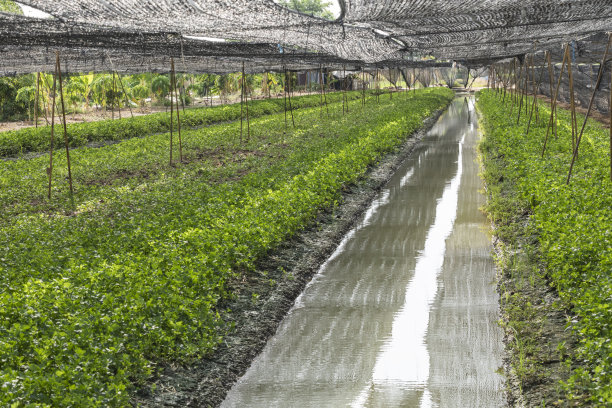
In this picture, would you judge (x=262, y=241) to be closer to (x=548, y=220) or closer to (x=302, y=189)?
(x=302, y=189)

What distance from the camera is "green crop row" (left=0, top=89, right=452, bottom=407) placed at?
14.4ft

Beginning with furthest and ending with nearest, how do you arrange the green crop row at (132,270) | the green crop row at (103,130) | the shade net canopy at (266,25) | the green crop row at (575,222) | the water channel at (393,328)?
the green crop row at (103,130) < the shade net canopy at (266,25) < the water channel at (393,328) < the green crop row at (575,222) < the green crop row at (132,270)

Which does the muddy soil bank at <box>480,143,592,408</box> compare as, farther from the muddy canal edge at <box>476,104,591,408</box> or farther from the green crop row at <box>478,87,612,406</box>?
the green crop row at <box>478,87,612,406</box>

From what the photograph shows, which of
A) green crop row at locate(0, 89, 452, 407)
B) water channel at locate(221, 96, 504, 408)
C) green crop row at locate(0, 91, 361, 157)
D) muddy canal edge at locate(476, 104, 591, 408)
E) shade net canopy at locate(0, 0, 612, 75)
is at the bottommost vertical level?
water channel at locate(221, 96, 504, 408)

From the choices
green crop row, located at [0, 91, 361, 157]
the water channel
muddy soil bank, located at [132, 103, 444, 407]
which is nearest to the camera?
muddy soil bank, located at [132, 103, 444, 407]

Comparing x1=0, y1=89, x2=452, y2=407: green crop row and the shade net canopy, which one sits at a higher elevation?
the shade net canopy

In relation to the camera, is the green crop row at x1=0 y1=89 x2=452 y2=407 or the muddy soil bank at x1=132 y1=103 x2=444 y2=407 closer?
the green crop row at x1=0 y1=89 x2=452 y2=407

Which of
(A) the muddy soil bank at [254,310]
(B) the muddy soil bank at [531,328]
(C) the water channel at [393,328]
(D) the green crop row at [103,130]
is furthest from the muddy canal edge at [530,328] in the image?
(D) the green crop row at [103,130]

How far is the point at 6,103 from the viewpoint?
30531mm

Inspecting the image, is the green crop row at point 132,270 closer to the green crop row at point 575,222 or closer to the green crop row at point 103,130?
the green crop row at point 575,222

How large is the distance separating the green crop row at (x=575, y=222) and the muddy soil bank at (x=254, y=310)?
9.41 ft

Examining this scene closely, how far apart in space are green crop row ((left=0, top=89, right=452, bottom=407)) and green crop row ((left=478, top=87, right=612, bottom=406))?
3.24m

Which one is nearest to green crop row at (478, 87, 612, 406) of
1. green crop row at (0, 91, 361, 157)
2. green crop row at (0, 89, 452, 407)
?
green crop row at (0, 89, 452, 407)

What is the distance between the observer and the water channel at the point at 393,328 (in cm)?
539
